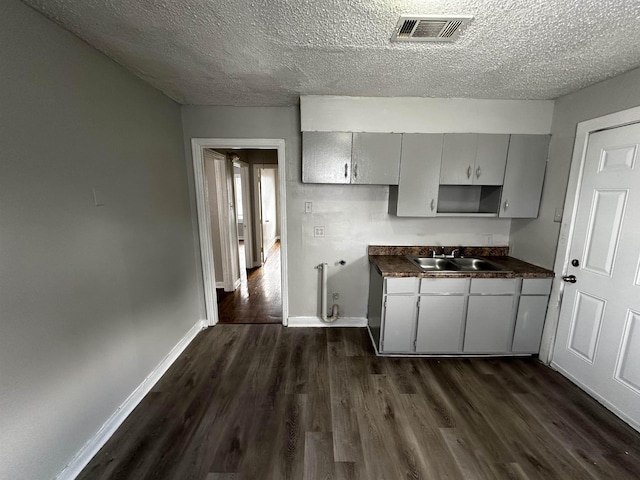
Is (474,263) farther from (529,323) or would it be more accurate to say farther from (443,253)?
(529,323)

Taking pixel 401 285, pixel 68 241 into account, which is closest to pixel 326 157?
pixel 401 285

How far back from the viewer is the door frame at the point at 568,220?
6.27ft

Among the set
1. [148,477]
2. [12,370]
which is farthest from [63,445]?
[12,370]

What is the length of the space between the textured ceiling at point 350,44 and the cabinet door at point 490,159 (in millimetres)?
388

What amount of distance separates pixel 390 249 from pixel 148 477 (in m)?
2.52

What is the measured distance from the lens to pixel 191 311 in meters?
2.76

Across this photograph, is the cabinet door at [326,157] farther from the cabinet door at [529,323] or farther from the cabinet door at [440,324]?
the cabinet door at [529,323]

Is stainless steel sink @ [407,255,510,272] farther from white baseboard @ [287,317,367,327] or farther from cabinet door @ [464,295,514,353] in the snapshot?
white baseboard @ [287,317,367,327]

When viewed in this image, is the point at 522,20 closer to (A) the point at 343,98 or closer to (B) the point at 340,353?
(A) the point at 343,98

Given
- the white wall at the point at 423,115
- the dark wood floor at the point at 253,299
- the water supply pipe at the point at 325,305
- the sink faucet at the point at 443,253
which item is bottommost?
the dark wood floor at the point at 253,299

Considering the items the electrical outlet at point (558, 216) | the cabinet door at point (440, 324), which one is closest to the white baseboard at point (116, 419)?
the cabinet door at point (440, 324)

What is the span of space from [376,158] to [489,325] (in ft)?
6.06

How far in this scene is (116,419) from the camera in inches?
67.5

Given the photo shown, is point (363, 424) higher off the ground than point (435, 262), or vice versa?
point (435, 262)
